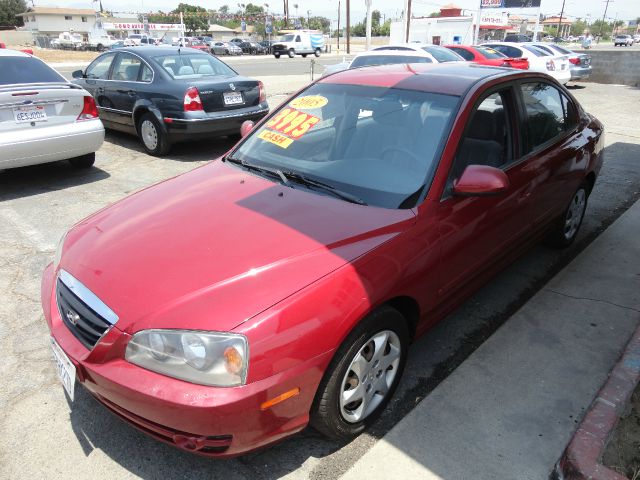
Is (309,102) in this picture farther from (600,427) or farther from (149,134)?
(149,134)

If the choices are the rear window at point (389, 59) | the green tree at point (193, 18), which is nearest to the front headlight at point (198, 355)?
the rear window at point (389, 59)

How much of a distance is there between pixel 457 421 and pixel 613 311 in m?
1.78

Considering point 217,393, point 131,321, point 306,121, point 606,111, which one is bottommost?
point 606,111

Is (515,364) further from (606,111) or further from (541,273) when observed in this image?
(606,111)

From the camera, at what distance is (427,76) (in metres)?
3.17

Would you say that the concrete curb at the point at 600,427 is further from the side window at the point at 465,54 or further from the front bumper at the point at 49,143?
the side window at the point at 465,54

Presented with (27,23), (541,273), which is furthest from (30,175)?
(27,23)

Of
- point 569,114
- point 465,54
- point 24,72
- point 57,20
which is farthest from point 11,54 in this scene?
point 57,20

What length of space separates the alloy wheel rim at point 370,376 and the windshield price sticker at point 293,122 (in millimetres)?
1475

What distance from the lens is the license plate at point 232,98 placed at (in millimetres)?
7259

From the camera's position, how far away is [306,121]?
3.31 meters

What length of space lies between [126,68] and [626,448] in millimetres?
7892

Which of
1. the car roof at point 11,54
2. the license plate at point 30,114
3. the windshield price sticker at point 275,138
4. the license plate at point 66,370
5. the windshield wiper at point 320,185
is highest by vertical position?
the car roof at point 11,54

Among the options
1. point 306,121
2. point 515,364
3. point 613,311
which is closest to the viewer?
point 515,364
